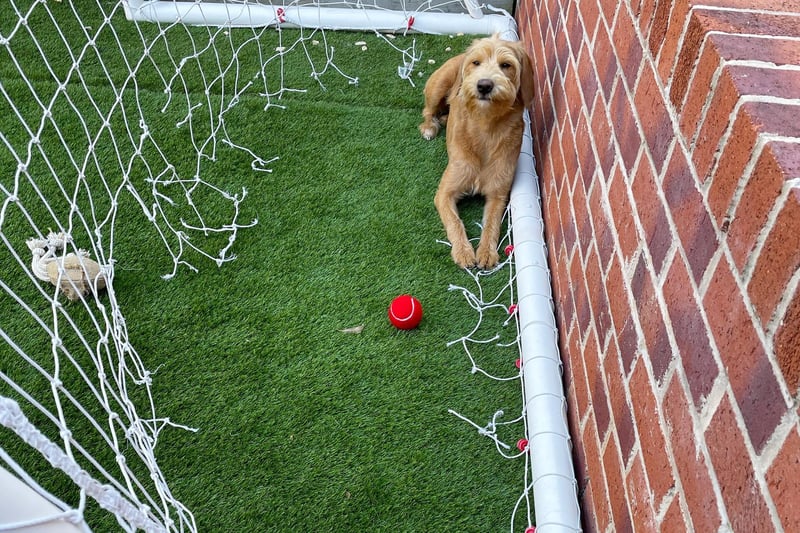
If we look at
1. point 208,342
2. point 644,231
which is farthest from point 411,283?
point 644,231

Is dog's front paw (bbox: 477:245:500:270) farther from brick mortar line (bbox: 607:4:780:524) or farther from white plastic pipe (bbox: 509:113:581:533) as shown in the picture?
brick mortar line (bbox: 607:4:780:524)

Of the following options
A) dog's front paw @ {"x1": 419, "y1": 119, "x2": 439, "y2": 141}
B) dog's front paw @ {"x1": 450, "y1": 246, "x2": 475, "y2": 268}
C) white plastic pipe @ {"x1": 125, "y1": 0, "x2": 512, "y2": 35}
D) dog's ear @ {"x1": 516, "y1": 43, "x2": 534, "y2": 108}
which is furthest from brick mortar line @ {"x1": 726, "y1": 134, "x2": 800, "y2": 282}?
white plastic pipe @ {"x1": 125, "y1": 0, "x2": 512, "y2": 35}

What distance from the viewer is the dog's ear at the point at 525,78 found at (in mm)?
2572

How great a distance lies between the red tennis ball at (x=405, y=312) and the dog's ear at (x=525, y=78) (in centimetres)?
100

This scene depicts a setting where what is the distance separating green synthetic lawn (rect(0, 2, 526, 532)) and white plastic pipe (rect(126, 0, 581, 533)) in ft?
0.43

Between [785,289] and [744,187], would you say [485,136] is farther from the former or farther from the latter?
[785,289]

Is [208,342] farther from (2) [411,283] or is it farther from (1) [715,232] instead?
(1) [715,232]

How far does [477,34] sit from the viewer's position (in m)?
3.79

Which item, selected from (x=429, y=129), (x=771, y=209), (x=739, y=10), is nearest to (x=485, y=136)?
(x=429, y=129)

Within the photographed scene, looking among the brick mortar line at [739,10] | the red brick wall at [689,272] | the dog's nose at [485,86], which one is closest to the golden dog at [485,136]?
the dog's nose at [485,86]

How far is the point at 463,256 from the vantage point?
2492 mm

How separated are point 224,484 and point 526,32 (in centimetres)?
276

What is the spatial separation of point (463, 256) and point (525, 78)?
2.51 feet

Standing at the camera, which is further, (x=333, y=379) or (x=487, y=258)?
(x=487, y=258)
